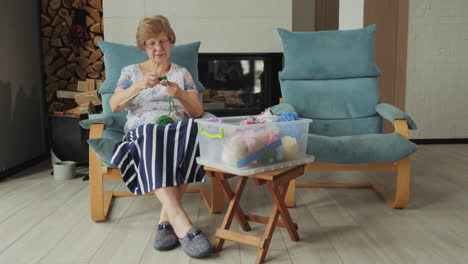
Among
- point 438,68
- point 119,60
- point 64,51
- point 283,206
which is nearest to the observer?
point 283,206

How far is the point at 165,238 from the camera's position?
1.85m

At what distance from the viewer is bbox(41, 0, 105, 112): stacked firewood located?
3875mm

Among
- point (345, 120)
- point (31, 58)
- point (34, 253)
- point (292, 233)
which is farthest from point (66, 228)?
point (31, 58)

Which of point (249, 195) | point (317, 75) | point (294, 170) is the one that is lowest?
point (249, 195)

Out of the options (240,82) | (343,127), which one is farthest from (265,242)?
(240,82)

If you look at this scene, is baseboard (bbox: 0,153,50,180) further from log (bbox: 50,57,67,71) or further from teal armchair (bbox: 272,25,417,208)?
teal armchair (bbox: 272,25,417,208)

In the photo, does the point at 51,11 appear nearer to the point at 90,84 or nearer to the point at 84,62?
the point at 84,62

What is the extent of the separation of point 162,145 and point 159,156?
0.05 meters

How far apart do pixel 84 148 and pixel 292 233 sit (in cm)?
205

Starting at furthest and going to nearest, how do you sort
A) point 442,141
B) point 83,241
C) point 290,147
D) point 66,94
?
point 442,141, point 66,94, point 83,241, point 290,147

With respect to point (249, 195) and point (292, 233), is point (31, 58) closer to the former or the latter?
point (249, 195)

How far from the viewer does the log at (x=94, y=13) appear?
3.93 metres

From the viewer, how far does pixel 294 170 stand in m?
1.80

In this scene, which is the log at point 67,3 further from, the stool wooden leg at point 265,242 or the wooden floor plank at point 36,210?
the stool wooden leg at point 265,242
